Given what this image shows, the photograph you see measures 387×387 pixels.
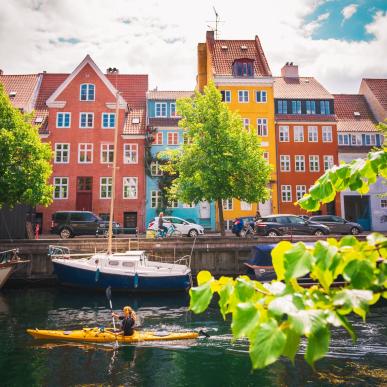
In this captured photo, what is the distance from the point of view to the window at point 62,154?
133 feet

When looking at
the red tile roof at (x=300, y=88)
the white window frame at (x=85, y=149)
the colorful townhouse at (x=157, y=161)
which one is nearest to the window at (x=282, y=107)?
the red tile roof at (x=300, y=88)

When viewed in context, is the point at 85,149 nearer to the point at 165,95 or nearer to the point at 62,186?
the point at 62,186

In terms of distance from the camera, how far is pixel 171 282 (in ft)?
75.1

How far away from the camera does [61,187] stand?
40.1 metres

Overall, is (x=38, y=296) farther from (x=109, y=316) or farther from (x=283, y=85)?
(x=283, y=85)

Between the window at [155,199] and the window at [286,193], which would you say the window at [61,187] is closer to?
the window at [155,199]

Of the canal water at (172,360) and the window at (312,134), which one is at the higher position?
the window at (312,134)

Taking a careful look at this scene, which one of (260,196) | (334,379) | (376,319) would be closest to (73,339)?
(334,379)

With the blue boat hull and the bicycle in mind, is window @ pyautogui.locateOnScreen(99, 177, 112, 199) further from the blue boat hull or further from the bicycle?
the blue boat hull

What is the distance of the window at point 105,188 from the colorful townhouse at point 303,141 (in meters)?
19.1

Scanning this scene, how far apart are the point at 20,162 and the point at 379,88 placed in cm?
4410

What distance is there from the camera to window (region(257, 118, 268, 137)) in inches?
1702

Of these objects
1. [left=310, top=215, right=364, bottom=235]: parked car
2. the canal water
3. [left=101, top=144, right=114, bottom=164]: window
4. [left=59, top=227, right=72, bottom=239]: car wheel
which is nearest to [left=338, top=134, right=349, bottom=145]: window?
[left=310, top=215, right=364, bottom=235]: parked car

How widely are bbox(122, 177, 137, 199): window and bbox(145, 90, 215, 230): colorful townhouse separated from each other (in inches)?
55.7
